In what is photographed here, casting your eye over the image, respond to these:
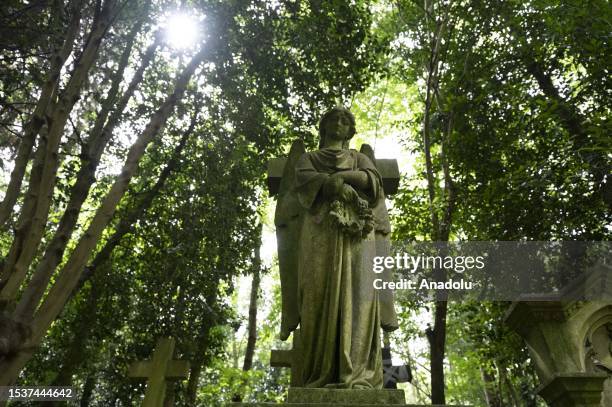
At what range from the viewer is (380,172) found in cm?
543

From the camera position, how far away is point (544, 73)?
43.0 feet

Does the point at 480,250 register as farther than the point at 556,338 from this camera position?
Yes

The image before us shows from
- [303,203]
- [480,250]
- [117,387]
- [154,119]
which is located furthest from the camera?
[117,387]

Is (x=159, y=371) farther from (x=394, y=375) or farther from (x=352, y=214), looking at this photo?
(x=352, y=214)

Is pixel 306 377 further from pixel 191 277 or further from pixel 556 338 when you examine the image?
pixel 191 277

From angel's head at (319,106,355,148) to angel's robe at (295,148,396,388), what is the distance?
0.60 meters

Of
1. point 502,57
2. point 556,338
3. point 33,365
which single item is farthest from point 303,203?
point 33,365

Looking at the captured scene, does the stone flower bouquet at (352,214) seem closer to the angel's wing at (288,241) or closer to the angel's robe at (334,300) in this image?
the angel's robe at (334,300)

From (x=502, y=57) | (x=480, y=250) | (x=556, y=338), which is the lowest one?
(x=556, y=338)

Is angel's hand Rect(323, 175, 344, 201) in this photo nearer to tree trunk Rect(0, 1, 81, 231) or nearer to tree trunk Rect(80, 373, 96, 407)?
tree trunk Rect(0, 1, 81, 231)

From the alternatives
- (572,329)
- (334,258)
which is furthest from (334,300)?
(572,329)

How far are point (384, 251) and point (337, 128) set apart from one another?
134cm

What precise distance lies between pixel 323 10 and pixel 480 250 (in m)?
6.34

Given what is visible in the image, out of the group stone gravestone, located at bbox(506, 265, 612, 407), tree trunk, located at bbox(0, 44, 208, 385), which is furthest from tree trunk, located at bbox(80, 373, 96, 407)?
stone gravestone, located at bbox(506, 265, 612, 407)
